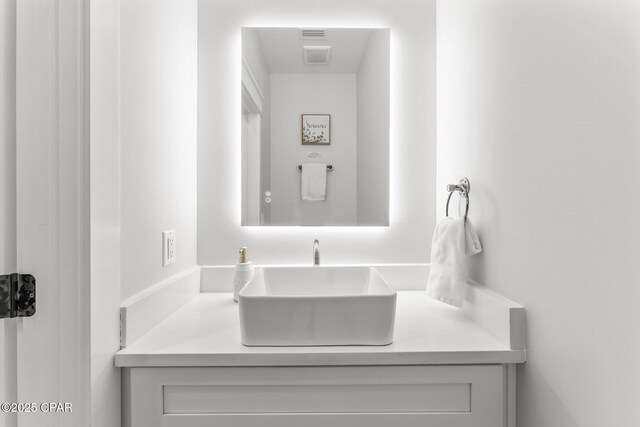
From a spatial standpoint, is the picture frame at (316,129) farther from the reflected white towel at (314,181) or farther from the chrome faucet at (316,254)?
the chrome faucet at (316,254)

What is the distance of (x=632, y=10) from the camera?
0.58 metres

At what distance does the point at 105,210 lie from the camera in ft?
2.65

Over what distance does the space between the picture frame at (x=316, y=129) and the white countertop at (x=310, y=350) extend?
822 mm

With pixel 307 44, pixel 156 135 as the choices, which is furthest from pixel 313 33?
pixel 156 135

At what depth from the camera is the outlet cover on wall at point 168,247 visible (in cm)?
115

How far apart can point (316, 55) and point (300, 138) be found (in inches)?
13.7

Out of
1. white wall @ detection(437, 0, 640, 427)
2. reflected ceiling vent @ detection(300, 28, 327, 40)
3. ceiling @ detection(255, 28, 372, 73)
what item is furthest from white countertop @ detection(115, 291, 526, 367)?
reflected ceiling vent @ detection(300, 28, 327, 40)

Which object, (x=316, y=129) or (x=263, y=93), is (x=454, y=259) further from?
(x=263, y=93)

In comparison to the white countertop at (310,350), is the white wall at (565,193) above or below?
above

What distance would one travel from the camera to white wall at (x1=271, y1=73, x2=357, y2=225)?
1.52 meters

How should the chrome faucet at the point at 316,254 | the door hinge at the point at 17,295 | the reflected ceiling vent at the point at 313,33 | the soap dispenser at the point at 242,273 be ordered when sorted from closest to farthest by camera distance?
the door hinge at the point at 17,295, the soap dispenser at the point at 242,273, the chrome faucet at the point at 316,254, the reflected ceiling vent at the point at 313,33

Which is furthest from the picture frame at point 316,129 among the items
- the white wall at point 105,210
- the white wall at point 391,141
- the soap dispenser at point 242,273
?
the white wall at point 105,210

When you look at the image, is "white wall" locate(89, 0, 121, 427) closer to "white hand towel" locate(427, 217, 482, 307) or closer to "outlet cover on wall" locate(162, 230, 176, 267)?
"outlet cover on wall" locate(162, 230, 176, 267)

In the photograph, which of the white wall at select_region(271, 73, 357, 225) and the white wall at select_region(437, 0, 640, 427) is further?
the white wall at select_region(271, 73, 357, 225)
